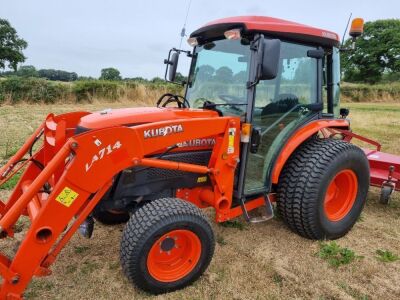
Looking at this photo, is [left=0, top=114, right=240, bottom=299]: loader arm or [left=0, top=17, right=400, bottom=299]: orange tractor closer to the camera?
[left=0, top=114, right=240, bottom=299]: loader arm

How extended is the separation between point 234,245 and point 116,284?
1183 millimetres

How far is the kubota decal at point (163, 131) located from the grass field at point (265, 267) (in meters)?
1.17

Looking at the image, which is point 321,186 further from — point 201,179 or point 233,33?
point 233,33

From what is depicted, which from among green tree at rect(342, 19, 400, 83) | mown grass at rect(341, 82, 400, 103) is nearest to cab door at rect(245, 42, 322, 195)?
mown grass at rect(341, 82, 400, 103)

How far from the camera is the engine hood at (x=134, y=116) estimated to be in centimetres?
287

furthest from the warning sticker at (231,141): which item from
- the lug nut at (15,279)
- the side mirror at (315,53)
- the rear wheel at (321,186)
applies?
the lug nut at (15,279)

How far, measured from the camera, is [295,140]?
340 cm

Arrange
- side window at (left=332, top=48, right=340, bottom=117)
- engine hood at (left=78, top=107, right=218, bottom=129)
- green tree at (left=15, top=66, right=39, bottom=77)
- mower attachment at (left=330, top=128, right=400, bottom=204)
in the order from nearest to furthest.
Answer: engine hood at (left=78, top=107, right=218, bottom=129) → side window at (left=332, top=48, right=340, bottom=117) → mower attachment at (left=330, top=128, right=400, bottom=204) → green tree at (left=15, top=66, right=39, bottom=77)

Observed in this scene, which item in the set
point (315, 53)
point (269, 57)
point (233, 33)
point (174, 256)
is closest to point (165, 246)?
point (174, 256)

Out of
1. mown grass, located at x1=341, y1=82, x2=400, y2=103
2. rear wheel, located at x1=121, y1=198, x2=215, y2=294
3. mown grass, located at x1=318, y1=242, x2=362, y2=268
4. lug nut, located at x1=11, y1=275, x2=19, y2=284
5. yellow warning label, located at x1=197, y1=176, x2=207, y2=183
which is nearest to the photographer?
lug nut, located at x1=11, y1=275, x2=19, y2=284

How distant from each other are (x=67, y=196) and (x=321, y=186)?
218 centimetres

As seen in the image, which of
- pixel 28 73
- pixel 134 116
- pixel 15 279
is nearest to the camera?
pixel 15 279

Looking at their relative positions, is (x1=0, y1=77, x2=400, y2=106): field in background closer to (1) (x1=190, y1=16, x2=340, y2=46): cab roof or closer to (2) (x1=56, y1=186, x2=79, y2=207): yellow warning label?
(1) (x1=190, y1=16, x2=340, y2=46): cab roof

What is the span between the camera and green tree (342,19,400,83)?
40.0m
